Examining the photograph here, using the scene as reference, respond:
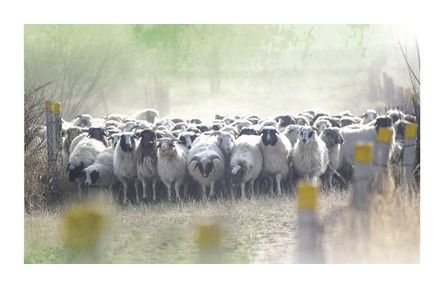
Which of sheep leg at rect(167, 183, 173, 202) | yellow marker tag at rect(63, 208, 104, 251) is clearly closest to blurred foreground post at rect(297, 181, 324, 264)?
yellow marker tag at rect(63, 208, 104, 251)

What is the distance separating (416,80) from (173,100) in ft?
11.1

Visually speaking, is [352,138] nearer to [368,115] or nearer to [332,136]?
[332,136]

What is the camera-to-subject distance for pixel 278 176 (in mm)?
15391

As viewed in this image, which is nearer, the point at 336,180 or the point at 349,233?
the point at 349,233

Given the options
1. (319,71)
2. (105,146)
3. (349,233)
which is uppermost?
(319,71)

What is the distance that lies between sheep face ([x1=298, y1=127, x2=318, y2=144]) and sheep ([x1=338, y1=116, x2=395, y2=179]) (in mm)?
493

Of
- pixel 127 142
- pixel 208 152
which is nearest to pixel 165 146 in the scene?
pixel 127 142

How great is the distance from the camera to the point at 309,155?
15555 millimetres

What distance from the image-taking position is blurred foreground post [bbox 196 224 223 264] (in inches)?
492

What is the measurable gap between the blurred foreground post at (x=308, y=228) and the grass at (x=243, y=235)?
0.17m

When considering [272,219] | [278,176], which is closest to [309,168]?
[278,176]

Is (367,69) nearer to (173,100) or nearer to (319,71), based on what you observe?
(319,71)

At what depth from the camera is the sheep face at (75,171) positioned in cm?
1434

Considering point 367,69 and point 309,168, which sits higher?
point 367,69
